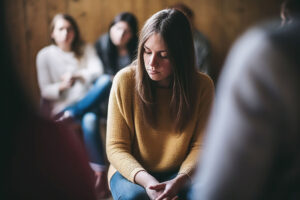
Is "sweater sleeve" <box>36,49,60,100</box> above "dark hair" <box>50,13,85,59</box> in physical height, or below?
below

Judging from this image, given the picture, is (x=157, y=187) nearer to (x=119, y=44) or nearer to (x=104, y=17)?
(x=119, y=44)

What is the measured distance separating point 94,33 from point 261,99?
200 centimetres

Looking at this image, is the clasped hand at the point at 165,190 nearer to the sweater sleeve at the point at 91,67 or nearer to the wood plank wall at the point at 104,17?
the sweater sleeve at the point at 91,67

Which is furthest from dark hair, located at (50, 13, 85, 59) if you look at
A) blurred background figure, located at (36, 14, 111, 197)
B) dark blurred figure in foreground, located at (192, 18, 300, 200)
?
dark blurred figure in foreground, located at (192, 18, 300, 200)

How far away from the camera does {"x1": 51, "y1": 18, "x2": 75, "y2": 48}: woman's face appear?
6.09 ft

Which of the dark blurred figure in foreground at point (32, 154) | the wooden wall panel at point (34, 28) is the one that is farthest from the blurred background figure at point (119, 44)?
the dark blurred figure in foreground at point (32, 154)

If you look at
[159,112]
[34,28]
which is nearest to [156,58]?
[159,112]

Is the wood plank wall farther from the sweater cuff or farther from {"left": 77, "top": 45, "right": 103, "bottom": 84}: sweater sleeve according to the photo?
the sweater cuff

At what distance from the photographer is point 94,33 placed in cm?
225

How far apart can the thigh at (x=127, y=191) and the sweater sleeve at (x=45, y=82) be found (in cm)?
96

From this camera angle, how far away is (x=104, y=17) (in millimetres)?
2230

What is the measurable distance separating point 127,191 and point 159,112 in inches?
11.0

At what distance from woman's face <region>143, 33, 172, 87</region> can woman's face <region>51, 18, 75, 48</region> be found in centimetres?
104

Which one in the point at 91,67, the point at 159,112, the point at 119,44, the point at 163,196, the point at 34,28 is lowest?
the point at 163,196
